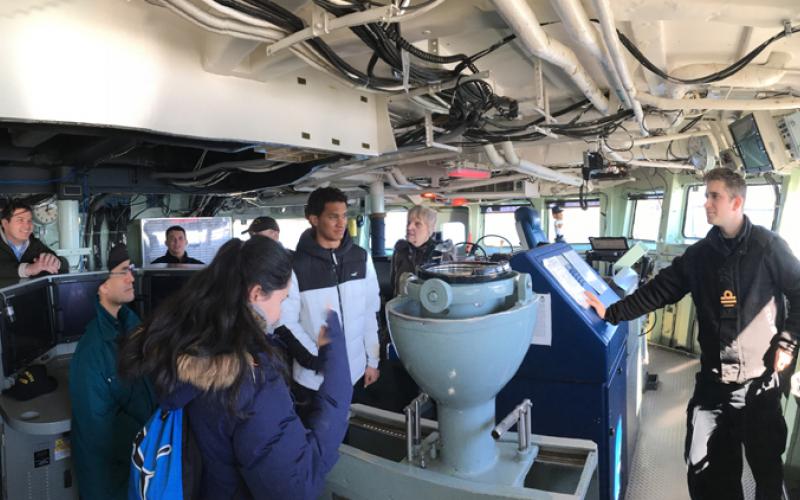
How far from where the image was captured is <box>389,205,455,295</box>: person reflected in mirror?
9.53 feet

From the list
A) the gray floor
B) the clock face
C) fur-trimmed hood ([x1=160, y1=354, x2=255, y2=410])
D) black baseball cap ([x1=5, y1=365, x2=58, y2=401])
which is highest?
the clock face

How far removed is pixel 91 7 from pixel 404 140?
209 cm

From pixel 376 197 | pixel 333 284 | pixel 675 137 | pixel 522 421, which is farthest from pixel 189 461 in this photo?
pixel 376 197

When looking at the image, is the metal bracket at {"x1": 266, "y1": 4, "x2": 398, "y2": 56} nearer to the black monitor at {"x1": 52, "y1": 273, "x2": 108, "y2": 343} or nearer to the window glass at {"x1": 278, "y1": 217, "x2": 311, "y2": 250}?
the black monitor at {"x1": 52, "y1": 273, "x2": 108, "y2": 343}

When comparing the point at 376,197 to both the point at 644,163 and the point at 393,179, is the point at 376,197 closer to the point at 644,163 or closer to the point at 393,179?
the point at 393,179

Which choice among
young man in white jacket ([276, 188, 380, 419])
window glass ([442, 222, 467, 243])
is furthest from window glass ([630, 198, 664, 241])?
young man in white jacket ([276, 188, 380, 419])

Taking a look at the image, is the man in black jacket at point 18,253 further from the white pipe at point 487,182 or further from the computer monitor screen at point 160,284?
the white pipe at point 487,182

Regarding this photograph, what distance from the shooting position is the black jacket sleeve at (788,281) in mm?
1898

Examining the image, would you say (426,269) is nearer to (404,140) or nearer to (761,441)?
(761,441)

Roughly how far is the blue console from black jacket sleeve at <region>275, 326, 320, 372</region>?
108cm

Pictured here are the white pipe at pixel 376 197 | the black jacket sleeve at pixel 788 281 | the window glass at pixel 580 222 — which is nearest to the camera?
the black jacket sleeve at pixel 788 281

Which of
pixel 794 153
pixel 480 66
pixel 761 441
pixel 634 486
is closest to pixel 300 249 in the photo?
pixel 480 66

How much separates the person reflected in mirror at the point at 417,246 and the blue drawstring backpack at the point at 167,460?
194cm

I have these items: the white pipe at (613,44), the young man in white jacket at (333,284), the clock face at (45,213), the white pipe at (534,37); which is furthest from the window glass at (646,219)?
the clock face at (45,213)
